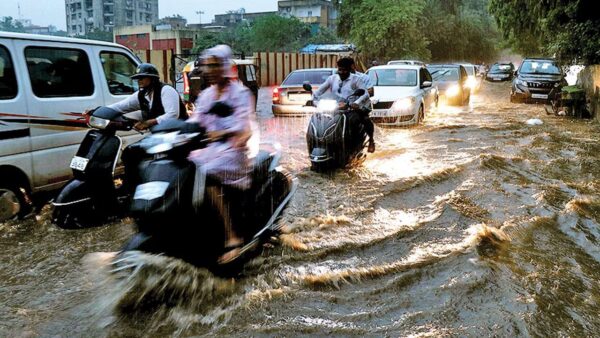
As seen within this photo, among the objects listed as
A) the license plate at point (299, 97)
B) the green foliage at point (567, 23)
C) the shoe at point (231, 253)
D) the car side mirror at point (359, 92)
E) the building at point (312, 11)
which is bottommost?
the shoe at point (231, 253)

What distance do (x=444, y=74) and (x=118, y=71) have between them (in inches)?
569

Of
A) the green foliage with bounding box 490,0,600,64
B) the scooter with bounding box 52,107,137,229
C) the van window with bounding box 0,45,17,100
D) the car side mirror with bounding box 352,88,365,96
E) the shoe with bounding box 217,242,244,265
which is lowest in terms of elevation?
the shoe with bounding box 217,242,244,265

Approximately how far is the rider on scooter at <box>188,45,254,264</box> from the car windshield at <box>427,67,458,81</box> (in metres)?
15.6

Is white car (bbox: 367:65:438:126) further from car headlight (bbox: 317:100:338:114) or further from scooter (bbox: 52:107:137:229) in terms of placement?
scooter (bbox: 52:107:137:229)

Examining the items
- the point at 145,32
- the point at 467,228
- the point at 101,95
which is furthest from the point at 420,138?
the point at 145,32

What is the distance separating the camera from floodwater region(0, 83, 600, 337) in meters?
3.50

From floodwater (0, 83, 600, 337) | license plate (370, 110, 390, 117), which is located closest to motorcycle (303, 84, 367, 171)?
floodwater (0, 83, 600, 337)

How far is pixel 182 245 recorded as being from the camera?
349cm

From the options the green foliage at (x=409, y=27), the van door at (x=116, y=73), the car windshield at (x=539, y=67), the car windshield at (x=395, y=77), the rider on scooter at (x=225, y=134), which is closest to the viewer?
the rider on scooter at (x=225, y=134)

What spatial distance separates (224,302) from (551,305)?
232 cm

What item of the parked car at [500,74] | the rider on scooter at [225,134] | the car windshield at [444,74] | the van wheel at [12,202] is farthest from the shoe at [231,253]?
the parked car at [500,74]

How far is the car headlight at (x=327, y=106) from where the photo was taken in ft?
24.4

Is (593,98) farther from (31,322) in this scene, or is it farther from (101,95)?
(31,322)

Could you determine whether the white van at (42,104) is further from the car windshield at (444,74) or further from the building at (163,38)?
the building at (163,38)
